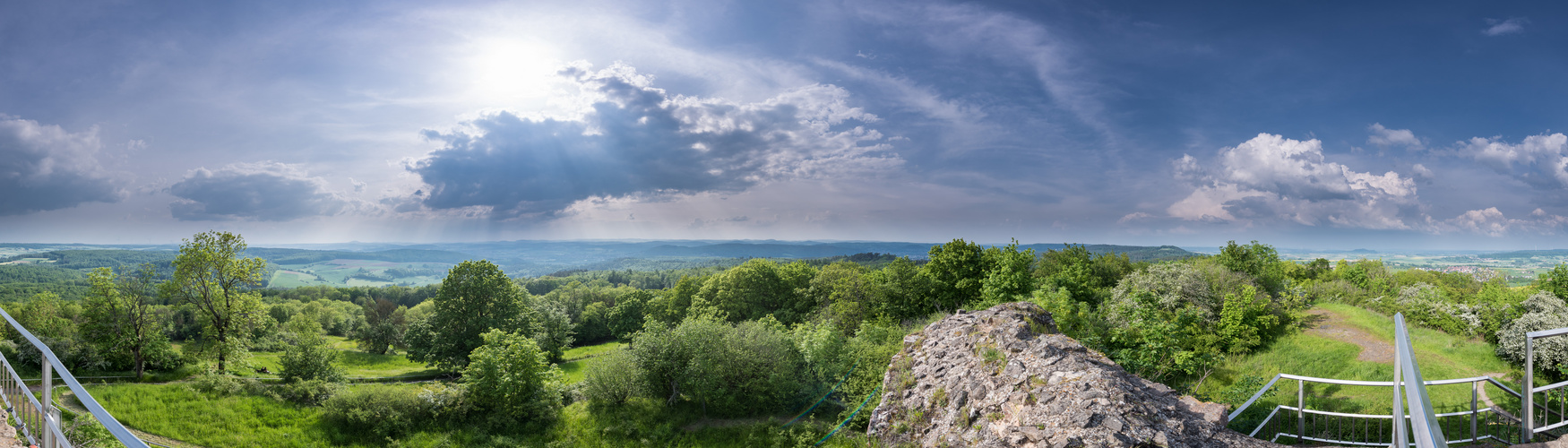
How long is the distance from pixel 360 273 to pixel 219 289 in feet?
539

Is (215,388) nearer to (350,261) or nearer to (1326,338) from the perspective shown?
(1326,338)

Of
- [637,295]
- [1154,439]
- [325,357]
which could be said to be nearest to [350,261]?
[637,295]

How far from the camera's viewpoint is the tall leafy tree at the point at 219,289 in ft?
87.9

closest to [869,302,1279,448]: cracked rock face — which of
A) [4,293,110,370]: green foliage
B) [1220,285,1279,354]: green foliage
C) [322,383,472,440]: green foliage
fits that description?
[1220,285,1279,354]: green foliage

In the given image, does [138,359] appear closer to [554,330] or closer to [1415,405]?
[554,330]

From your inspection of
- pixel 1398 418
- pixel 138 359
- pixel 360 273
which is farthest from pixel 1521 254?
pixel 360 273

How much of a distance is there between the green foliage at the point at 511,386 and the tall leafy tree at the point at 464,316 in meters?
13.6

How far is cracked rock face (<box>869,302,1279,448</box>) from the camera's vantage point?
960cm

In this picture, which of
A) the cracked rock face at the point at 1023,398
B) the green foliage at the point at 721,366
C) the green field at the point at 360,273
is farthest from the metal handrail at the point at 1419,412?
the green field at the point at 360,273

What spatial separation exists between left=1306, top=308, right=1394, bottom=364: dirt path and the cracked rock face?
1170 cm

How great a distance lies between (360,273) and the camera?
16012 cm

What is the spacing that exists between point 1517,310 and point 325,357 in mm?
48925

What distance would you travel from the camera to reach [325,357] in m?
27.6

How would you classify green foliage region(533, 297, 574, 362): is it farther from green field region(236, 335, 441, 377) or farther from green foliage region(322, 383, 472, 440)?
green foliage region(322, 383, 472, 440)
